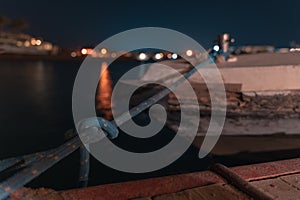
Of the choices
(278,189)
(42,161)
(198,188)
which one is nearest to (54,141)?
(42,161)

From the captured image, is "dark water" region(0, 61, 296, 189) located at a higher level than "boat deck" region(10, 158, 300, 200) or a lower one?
lower

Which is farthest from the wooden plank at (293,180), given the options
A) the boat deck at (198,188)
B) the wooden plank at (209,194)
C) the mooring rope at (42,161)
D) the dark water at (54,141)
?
the dark water at (54,141)

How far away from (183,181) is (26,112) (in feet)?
35.4

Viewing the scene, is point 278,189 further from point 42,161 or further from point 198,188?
point 42,161

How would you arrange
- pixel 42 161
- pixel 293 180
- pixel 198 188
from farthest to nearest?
1. pixel 293 180
2. pixel 198 188
3. pixel 42 161

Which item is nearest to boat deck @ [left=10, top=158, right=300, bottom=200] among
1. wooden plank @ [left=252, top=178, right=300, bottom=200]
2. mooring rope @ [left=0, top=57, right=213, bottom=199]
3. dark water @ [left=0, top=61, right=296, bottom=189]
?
wooden plank @ [left=252, top=178, right=300, bottom=200]

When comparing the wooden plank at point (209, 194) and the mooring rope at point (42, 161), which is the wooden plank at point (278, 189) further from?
the mooring rope at point (42, 161)

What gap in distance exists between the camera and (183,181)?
290 cm

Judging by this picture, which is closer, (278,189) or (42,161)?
(42,161)

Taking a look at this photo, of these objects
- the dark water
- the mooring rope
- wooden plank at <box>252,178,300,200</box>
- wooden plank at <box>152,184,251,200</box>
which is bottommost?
the dark water

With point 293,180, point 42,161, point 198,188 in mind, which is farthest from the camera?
point 293,180

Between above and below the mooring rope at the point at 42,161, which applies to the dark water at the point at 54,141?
below

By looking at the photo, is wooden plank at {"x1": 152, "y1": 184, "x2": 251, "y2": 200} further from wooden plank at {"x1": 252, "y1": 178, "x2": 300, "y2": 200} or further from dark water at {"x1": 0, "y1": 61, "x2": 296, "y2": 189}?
dark water at {"x1": 0, "y1": 61, "x2": 296, "y2": 189}

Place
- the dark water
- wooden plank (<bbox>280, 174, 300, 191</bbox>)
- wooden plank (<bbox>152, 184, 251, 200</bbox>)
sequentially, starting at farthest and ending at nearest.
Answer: the dark water
wooden plank (<bbox>280, 174, 300, 191</bbox>)
wooden plank (<bbox>152, 184, 251, 200</bbox>)
